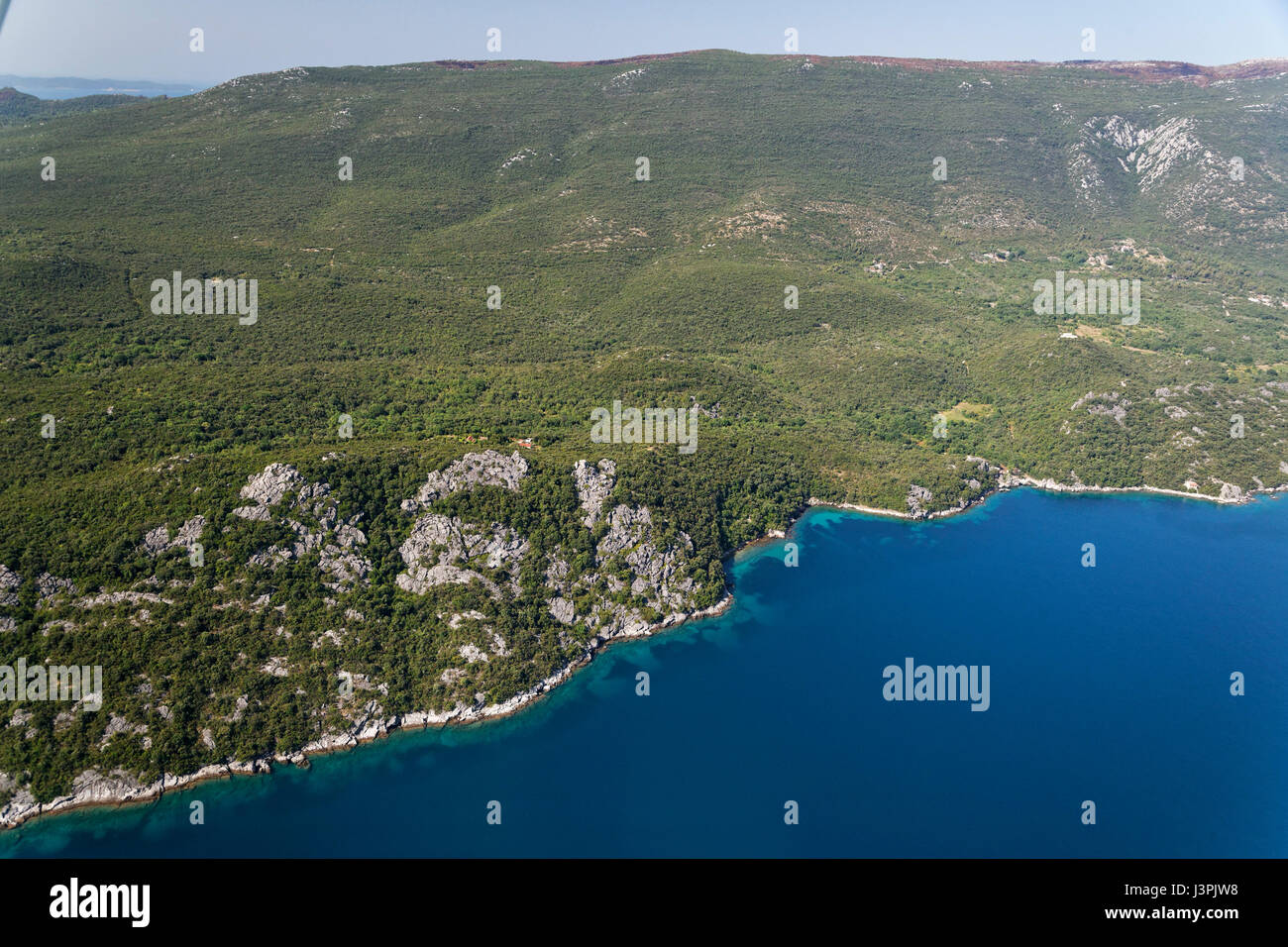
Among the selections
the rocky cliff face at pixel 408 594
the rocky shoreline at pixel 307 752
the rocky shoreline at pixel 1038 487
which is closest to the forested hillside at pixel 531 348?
the rocky cliff face at pixel 408 594

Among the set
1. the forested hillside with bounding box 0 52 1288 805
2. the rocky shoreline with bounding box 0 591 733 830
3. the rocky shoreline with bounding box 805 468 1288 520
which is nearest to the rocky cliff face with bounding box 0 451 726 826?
the rocky shoreline with bounding box 0 591 733 830

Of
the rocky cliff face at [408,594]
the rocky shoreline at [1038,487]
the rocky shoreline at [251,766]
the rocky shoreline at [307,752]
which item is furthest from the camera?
the rocky shoreline at [1038,487]

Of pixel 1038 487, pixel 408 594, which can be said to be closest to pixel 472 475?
pixel 408 594

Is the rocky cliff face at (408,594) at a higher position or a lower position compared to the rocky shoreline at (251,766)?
higher

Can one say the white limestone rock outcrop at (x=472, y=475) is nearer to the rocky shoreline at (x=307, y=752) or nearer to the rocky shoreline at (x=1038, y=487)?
the rocky shoreline at (x=307, y=752)

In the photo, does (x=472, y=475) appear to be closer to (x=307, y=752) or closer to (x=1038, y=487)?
(x=307, y=752)

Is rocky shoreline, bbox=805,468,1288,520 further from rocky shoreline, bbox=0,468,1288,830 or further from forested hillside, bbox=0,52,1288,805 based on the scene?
rocky shoreline, bbox=0,468,1288,830

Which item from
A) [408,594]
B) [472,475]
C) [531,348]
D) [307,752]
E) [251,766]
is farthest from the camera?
[531,348]

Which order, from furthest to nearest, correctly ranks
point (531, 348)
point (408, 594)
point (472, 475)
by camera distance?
point (531, 348), point (472, 475), point (408, 594)

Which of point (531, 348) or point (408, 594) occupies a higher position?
point (531, 348)

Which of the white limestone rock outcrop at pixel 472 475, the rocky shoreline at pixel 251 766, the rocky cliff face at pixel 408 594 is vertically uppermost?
the white limestone rock outcrop at pixel 472 475

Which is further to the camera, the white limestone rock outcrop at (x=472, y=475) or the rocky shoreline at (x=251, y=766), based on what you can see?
the white limestone rock outcrop at (x=472, y=475)
